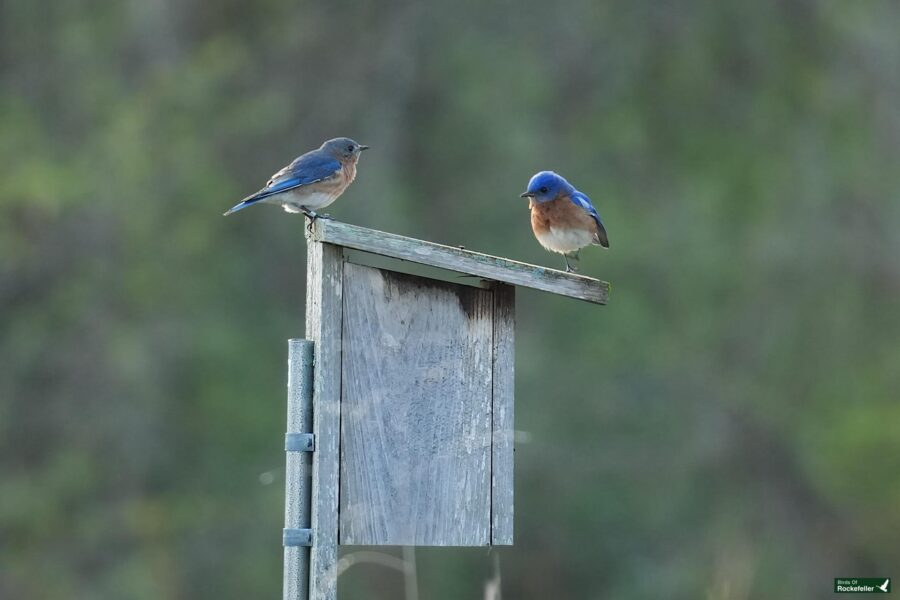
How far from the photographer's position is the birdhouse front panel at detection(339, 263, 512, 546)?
13.3 feet

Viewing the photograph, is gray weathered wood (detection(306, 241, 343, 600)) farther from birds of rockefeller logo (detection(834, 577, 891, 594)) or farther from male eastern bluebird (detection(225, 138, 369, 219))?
birds of rockefeller logo (detection(834, 577, 891, 594))

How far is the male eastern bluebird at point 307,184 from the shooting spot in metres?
5.46

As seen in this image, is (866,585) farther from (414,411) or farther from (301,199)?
(414,411)

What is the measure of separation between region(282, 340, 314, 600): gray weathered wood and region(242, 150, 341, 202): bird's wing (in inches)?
59.8

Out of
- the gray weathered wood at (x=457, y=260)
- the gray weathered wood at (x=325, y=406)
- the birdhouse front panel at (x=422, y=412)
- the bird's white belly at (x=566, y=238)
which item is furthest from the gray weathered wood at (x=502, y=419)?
the bird's white belly at (x=566, y=238)

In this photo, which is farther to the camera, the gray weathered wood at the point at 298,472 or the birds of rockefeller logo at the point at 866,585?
the birds of rockefeller logo at the point at 866,585

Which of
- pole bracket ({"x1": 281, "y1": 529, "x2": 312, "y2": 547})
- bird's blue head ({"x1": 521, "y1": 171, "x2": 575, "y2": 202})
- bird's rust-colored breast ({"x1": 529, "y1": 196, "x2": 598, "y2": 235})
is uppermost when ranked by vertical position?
bird's blue head ({"x1": 521, "y1": 171, "x2": 575, "y2": 202})

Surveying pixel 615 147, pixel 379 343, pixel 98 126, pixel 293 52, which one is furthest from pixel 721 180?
pixel 379 343

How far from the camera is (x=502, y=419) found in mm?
4418

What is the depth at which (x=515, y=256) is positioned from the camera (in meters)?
12.4

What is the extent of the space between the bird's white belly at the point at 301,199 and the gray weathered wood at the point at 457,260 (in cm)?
126

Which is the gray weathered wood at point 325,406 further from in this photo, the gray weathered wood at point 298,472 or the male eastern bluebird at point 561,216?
the male eastern bluebird at point 561,216

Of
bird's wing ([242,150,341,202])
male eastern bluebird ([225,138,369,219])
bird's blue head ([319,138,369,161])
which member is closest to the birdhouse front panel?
male eastern bluebird ([225,138,369,219])

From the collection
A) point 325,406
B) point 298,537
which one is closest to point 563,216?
point 325,406
